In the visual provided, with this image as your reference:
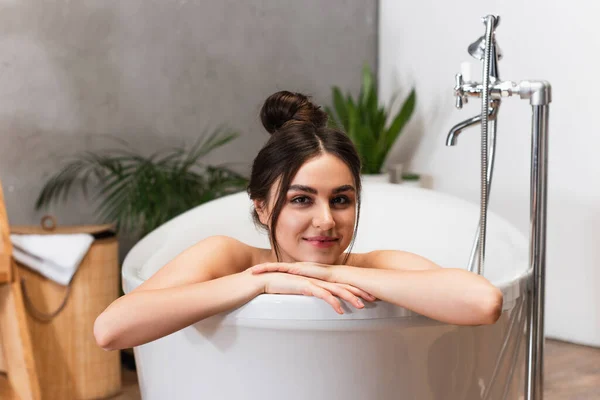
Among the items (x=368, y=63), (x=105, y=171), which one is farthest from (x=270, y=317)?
(x=368, y=63)

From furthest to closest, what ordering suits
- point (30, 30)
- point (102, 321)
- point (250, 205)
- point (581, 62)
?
point (581, 62), point (30, 30), point (250, 205), point (102, 321)

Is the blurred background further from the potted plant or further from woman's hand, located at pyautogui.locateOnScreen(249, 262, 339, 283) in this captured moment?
woman's hand, located at pyautogui.locateOnScreen(249, 262, 339, 283)

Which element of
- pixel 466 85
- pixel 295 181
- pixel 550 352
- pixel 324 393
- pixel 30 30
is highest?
pixel 30 30

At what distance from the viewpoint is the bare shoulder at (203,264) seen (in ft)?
4.14

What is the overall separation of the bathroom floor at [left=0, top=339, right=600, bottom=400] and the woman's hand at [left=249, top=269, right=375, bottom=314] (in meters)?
1.26

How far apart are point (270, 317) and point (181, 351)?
0.71 ft

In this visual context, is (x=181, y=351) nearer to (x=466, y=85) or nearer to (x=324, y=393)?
(x=324, y=393)

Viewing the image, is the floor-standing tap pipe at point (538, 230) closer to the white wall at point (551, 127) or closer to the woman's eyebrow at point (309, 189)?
the woman's eyebrow at point (309, 189)

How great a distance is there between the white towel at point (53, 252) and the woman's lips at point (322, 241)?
117 cm

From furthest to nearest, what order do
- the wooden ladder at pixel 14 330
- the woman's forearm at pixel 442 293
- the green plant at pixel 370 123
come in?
the green plant at pixel 370 123
the wooden ladder at pixel 14 330
the woman's forearm at pixel 442 293

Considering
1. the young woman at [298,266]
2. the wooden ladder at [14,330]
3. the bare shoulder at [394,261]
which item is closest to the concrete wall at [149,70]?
the wooden ladder at [14,330]

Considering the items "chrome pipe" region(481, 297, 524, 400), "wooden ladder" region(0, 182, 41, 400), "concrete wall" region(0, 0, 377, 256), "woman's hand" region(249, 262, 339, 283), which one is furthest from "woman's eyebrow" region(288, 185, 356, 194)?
"concrete wall" region(0, 0, 377, 256)

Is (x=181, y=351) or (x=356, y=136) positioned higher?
(x=356, y=136)

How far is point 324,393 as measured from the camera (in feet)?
3.90
